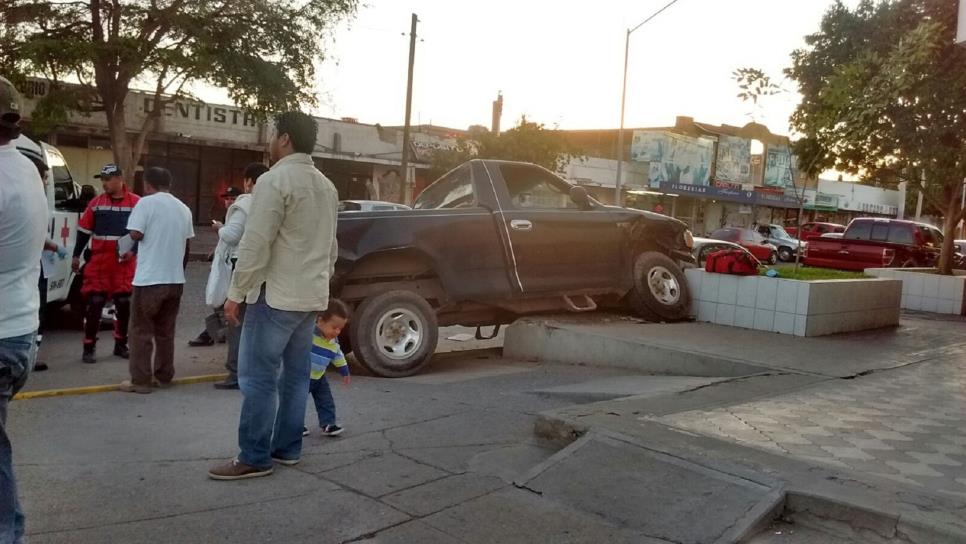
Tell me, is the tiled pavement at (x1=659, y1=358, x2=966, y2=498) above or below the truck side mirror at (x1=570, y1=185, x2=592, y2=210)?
below

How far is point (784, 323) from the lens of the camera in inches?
376

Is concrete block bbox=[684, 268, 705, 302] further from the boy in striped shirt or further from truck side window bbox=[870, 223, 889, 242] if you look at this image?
truck side window bbox=[870, 223, 889, 242]

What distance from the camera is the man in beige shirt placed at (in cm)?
446

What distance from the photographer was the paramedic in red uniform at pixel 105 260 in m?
7.91

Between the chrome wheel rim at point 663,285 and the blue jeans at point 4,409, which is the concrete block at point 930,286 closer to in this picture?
the chrome wheel rim at point 663,285

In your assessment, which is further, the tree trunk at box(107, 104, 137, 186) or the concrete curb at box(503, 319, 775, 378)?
the tree trunk at box(107, 104, 137, 186)

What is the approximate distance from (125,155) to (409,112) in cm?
943

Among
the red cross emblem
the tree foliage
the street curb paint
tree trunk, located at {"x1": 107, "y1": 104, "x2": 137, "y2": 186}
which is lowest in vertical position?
the street curb paint

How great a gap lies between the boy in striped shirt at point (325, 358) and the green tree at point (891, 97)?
6.92 meters

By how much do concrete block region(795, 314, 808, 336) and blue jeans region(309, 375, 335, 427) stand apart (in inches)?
235

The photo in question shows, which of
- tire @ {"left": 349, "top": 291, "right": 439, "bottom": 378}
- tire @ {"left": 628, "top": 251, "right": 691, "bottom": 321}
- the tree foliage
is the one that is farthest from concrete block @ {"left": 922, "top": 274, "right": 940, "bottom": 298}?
the tree foliage

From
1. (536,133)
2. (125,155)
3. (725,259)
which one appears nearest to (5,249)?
(725,259)

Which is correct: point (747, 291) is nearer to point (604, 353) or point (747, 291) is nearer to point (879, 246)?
point (604, 353)

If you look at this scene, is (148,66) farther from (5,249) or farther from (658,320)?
(5,249)
